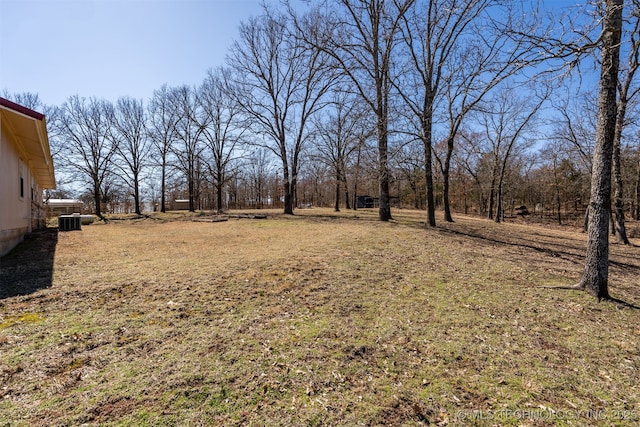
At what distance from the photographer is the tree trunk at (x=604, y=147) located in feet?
15.4

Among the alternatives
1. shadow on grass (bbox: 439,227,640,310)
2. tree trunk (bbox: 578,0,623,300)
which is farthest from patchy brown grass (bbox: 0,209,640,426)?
tree trunk (bbox: 578,0,623,300)

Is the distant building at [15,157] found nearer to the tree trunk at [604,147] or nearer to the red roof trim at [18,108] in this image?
the red roof trim at [18,108]

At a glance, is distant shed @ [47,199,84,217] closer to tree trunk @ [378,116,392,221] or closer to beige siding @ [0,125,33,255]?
beige siding @ [0,125,33,255]

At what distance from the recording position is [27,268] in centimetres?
604

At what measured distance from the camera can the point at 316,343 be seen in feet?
10.9

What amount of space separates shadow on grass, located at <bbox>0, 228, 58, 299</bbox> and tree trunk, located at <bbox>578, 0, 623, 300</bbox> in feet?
31.2

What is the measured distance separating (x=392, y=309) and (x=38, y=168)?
55.0 feet

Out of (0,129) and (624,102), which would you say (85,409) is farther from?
(624,102)

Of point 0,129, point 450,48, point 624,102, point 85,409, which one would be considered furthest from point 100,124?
point 624,102

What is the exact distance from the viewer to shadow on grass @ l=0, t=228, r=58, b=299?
4.74 meters

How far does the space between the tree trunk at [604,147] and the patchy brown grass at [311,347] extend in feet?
2.52

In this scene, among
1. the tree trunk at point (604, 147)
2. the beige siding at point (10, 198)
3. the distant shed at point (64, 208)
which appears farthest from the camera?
the distant shed at point (64, 208)

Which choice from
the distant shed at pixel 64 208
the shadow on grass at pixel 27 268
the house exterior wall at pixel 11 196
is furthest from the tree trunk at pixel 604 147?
the distant shed at pixel 64 208

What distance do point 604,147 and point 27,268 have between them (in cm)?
1137
